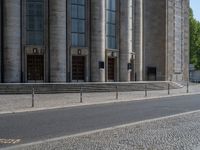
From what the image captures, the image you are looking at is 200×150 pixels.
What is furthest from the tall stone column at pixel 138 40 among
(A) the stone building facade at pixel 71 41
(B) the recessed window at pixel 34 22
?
(B) the recessed window at pixel 34 22

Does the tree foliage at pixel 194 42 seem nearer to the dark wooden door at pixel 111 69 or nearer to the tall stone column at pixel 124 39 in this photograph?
the tall stone column at pixel 124 39

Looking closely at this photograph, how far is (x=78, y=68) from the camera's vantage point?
47.6 meters

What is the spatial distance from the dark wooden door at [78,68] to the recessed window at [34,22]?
4107 mm

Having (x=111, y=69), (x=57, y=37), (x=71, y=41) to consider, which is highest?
(x=57, y=37)

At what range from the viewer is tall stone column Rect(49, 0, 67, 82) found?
1741 inches

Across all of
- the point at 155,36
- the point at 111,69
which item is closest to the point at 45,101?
the point at 111,69

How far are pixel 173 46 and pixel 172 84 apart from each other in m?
14.3

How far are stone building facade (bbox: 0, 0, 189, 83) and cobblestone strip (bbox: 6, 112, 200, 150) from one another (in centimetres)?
2955

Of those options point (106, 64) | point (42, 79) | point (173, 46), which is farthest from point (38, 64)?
point (173, 46)

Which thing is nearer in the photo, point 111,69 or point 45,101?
point 45,101

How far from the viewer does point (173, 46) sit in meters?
66.8

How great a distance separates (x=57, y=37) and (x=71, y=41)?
2809 millimetres

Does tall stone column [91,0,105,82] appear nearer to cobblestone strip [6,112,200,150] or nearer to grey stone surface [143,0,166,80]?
grey stone surface [143,0,166,80]

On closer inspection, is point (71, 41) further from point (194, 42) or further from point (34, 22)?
point (194, 42)
